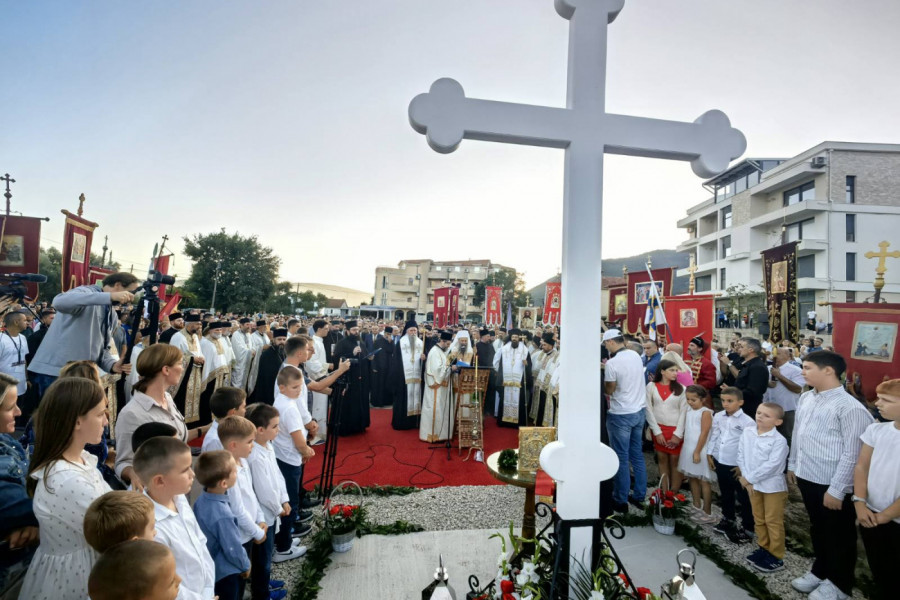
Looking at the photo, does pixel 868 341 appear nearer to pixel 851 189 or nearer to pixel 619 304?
pixel 619 304

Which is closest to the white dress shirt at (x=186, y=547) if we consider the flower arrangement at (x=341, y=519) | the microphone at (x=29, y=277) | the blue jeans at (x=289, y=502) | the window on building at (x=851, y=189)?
the blue jeans at (x=289, y=502)

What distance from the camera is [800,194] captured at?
33.7 metres

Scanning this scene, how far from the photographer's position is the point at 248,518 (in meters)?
2.60

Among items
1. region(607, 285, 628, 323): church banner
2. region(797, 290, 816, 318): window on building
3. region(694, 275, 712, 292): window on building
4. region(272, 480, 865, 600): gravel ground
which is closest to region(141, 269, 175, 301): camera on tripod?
region(272, 480, 865, 600): gravel ground

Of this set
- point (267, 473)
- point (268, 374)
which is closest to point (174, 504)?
point (267, 473)

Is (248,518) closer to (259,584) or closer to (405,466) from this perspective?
(259,584)

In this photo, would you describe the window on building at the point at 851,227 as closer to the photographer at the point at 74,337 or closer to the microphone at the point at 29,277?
the photographer at the point at 74,337

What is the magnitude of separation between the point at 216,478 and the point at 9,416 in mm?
1142

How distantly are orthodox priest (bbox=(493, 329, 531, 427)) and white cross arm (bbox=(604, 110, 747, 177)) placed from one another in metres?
6.81

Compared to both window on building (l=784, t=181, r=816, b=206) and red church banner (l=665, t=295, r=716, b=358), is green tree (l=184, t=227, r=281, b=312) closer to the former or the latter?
red church banner (l=665, t=295, r=716, b=358)

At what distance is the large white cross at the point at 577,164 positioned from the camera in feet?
6.72

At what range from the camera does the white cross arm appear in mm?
2254

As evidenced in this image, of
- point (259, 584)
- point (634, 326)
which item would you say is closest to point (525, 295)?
point (634, 326)

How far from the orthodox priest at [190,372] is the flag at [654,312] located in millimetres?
7420
